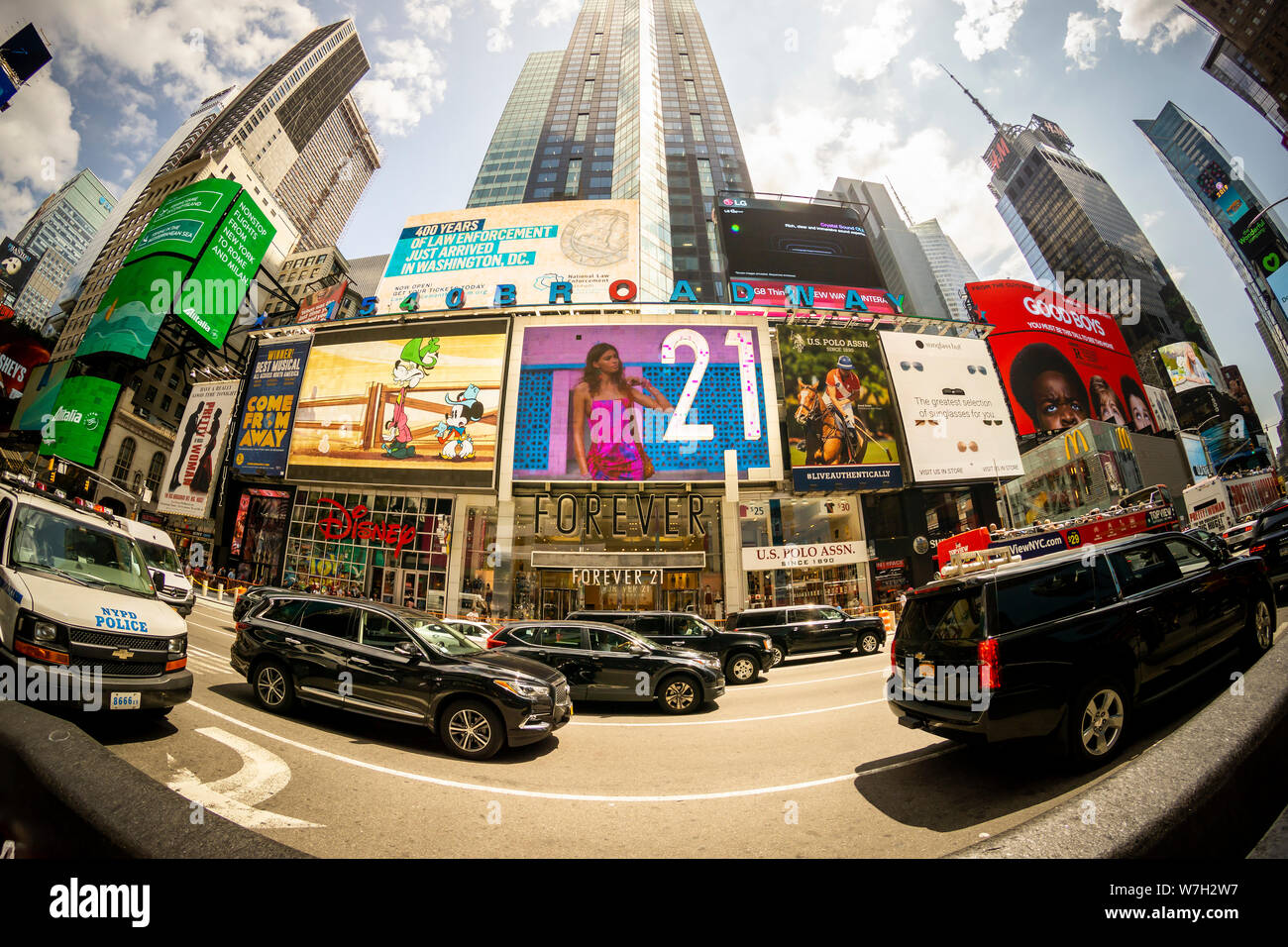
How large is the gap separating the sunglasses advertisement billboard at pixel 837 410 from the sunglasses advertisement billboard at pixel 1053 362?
14.3 m

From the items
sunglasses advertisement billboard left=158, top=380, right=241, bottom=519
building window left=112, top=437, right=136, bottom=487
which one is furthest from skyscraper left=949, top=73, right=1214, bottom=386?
building window left=112, top=437, right=136, bottom=487

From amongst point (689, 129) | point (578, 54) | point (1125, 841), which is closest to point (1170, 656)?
point (1125, 841)

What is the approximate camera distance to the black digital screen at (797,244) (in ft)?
102

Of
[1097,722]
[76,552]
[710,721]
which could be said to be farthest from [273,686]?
[1097,722]

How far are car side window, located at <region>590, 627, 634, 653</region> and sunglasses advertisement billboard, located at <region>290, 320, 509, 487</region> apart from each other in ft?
58.1

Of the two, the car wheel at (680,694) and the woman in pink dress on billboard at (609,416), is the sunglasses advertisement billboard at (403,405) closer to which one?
the woman in pink dress on billboard at (609,416)

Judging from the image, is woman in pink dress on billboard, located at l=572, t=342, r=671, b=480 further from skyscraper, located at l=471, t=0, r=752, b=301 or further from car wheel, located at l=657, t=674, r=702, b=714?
car wheel, located at l=657, t=674, r=702, b=714

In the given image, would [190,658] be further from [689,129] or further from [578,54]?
[578,54]

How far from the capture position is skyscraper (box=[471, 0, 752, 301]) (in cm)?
4119

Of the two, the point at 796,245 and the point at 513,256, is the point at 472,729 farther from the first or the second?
the point at 796,245

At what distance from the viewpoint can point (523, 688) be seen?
5.64 meters

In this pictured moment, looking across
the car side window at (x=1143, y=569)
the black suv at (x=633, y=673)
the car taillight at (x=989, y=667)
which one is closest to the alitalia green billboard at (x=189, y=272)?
the black suv at (x=633, y=673)

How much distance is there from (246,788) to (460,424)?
23097mm
